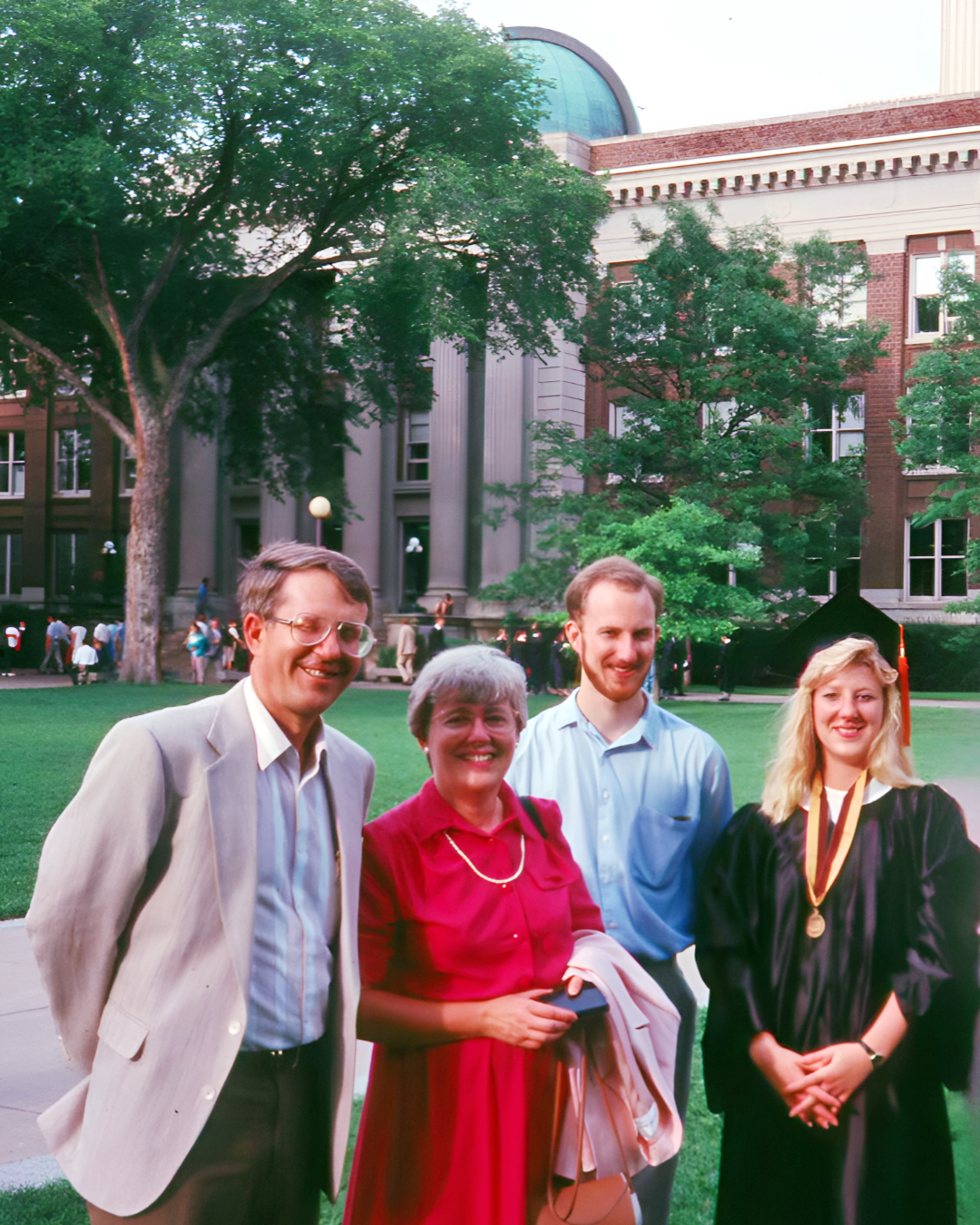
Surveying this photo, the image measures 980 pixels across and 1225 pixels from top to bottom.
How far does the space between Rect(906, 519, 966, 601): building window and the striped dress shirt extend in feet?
101

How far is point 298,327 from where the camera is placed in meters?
30.2

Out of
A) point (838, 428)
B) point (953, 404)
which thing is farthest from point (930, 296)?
point (838, 428)

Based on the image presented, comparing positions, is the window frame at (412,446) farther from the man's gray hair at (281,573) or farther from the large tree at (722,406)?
the man's gray hair at (281,573)

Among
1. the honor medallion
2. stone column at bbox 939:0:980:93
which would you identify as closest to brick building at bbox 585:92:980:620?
stone column at bbox 939:0:980:93

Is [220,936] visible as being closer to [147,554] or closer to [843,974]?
[843,974]

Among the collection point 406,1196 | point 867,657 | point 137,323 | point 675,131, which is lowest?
point 406,1196

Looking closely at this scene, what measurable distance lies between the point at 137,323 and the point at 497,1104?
27.1 meters

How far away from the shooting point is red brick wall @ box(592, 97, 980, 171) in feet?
101

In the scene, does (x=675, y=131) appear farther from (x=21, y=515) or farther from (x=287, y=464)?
(x=21, y=515)

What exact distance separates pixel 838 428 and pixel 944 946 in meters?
28.9

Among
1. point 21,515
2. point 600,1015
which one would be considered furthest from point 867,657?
point 21,515

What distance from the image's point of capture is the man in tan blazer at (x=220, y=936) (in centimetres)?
225

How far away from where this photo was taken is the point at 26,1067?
5191 mm

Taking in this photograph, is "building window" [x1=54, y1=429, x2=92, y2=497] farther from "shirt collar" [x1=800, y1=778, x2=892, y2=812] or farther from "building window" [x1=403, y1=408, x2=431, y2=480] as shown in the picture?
"shirt collar" [x1=800, y1=778, x2=892, y2=812]
